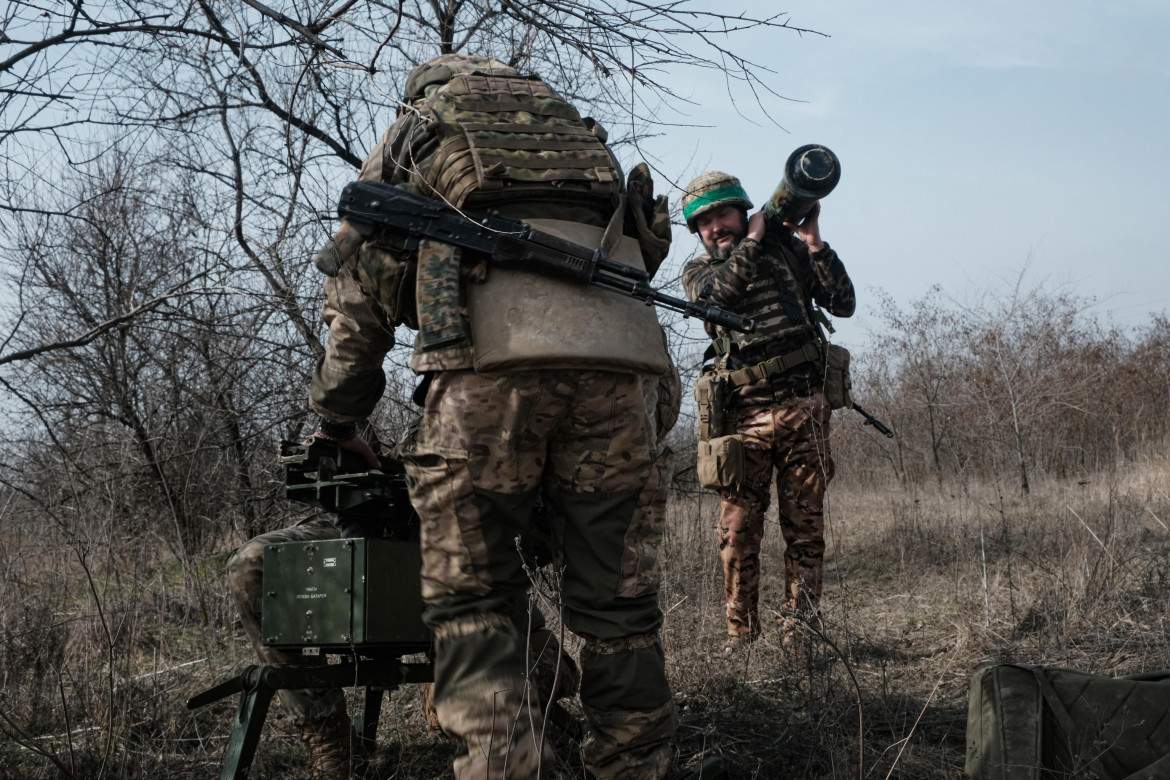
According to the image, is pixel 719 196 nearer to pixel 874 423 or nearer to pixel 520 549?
pixel 874 423

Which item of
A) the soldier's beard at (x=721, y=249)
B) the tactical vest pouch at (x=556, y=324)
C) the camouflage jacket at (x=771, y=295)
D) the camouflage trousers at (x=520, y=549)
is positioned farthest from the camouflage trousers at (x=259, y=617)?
the soldier's beard at (x=721, y=249)

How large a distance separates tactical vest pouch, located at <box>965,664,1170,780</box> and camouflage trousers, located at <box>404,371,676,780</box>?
858 millimetres

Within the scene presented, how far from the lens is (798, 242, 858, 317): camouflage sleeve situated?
5.24m

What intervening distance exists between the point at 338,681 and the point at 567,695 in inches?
35.9

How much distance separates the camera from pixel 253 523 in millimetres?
6621

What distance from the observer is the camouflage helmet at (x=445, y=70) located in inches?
103

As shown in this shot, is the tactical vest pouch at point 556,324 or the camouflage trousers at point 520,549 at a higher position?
the tactical vest pouch at point 556,324

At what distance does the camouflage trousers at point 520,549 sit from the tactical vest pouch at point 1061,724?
86 centimetres

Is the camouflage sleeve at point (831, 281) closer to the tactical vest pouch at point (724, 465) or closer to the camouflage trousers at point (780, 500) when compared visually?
the camouflage trousers at point (780, 500)

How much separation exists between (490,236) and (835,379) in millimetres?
3211

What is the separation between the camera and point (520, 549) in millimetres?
2355

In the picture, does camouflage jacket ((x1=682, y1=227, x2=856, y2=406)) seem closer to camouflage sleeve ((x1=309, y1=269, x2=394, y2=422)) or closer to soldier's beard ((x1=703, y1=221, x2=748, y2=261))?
soldier's beard ((x1=703, y1=221, x2=748, y2=261))

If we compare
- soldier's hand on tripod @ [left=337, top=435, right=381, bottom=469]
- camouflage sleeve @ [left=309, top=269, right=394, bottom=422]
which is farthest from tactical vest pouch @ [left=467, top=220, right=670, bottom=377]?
soldier's hand on tripod @ [left=337, top=435, right=381, bottom=469]

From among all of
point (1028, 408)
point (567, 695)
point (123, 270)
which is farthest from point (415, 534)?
point (1028, 408)
